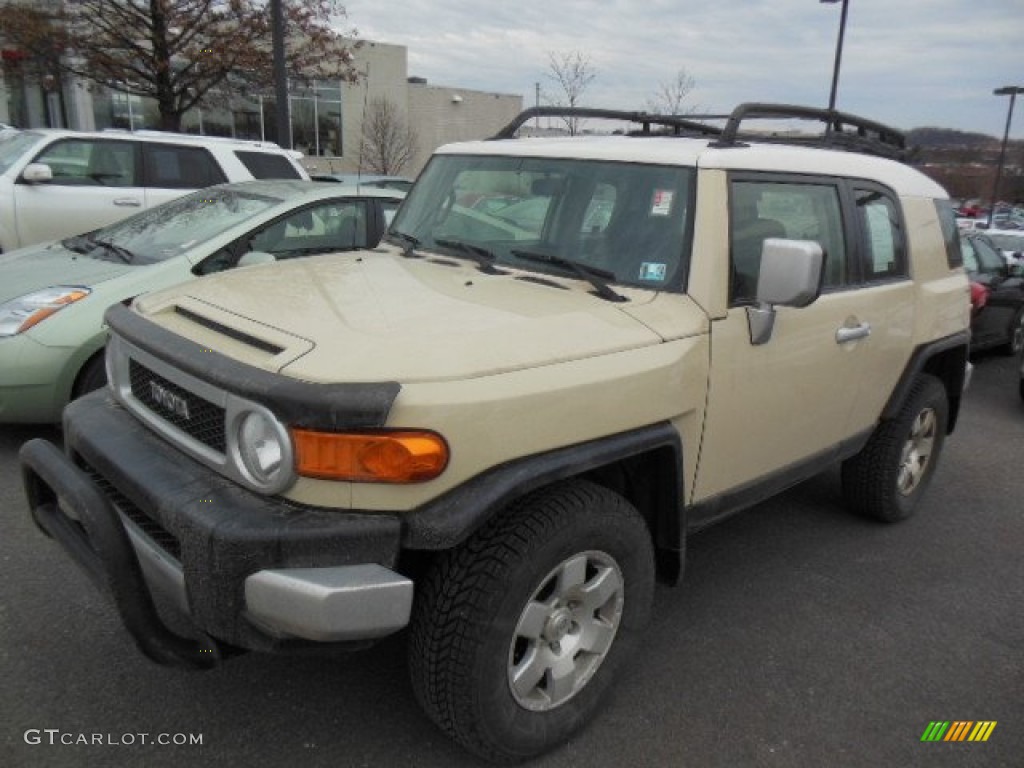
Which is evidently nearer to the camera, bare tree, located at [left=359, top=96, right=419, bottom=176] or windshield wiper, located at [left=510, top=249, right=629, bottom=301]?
windshield wiper, located at [left=510, top=249, right=629, bottom=301]

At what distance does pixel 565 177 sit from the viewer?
3.28 meters

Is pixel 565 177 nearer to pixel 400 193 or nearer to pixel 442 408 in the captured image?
pixel 442 408

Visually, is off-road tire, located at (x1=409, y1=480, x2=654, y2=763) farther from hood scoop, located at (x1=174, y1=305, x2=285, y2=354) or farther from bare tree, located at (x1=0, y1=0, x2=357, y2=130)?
bare tree, located at (x1=0, y1=0, x2=357, y2=130)

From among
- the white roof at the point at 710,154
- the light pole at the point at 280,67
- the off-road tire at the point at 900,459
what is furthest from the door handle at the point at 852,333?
the light pole at the point at 280,67

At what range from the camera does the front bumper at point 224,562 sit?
1.98 m

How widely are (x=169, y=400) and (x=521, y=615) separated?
4.05 ft

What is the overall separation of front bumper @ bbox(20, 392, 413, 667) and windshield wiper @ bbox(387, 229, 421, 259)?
4.89 feet

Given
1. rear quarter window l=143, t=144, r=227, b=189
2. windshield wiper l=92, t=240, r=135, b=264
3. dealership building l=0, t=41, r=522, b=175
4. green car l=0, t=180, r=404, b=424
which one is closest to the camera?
green car l=0, t=180, r=404, b=424

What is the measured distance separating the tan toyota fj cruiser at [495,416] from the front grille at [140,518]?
0.04ft

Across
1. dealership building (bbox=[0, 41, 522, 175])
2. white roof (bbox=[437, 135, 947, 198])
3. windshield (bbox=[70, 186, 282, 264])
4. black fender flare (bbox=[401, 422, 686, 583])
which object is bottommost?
black fender flare (bbox=[401, 422, 686, 583])

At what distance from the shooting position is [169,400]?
2.47 metres

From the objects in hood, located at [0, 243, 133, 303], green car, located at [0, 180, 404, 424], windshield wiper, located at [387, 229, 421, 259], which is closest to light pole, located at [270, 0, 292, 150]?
green car, located at [0, 180, 404, 424]

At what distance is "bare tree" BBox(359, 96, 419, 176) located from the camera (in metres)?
A: 24.3

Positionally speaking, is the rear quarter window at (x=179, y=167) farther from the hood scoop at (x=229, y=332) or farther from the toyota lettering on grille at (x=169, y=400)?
the toyota lettering on grille at (x=169, y=400)
